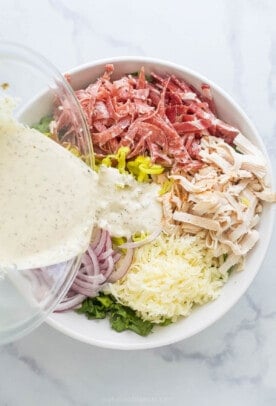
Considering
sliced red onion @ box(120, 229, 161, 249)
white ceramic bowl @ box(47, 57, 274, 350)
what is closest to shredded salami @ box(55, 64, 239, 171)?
white ceramic bowl @ box(47, 57, 274, 350)

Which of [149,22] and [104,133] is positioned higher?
[149,22]

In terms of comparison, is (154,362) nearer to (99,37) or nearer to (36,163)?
(36,163)

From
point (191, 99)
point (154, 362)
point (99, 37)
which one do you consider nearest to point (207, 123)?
point (191, 99)

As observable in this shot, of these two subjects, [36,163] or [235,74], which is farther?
[235,74]

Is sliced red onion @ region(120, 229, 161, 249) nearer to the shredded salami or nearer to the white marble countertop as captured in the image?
the shredded salami

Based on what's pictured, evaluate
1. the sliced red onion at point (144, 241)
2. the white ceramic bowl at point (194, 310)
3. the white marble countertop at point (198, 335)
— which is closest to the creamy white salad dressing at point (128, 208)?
the sliced red onion at point (144, 241)

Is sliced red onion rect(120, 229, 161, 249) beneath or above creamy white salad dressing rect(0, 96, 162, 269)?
beneath
